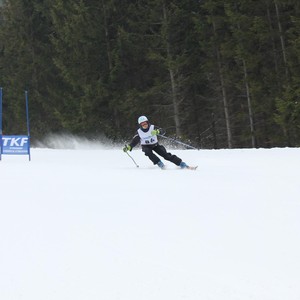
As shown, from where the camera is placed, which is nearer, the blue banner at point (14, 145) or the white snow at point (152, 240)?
the white snow at point (152, 240)

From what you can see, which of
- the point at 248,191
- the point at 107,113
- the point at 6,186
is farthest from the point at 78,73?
the point at 248,191

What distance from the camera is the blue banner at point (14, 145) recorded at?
1345cm

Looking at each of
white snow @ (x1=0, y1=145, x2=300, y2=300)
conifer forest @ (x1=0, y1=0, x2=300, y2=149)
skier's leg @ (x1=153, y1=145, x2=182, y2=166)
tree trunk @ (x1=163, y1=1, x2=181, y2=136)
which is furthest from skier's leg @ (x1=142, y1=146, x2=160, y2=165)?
tree trunk @ (x1=163, y1=1, x2=181, y2=136)

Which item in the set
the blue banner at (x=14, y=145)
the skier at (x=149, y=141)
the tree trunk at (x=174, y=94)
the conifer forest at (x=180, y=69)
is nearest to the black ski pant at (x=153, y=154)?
the skier at (x=149, y=141)

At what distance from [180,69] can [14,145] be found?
1147 centimetres

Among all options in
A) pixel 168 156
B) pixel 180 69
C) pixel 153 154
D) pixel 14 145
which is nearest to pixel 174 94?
pixel 180 69

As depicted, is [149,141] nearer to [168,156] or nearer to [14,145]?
[168,156]

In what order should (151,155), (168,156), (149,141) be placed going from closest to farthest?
1. (168,156)
2. (151,155)
3. (149,141)

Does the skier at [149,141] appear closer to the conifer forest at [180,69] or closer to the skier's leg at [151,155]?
the skier's leg at [151,155]

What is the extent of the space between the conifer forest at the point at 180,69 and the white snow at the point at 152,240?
11709 millimetres

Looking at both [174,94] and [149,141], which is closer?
[149,141]

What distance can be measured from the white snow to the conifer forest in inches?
461

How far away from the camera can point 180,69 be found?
22219 mm

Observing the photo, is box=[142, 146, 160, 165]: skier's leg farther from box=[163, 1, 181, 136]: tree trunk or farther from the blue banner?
box=[163, 1, 181, 136]: tree trunk
